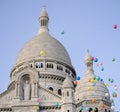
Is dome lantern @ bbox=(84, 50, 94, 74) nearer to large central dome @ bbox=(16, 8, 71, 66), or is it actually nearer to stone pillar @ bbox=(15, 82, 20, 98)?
large central dome @ bbox=(16, 8, 71, 66)

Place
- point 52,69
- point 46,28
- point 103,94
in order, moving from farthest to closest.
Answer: point 46,28 < point 52,69 < point 103,94

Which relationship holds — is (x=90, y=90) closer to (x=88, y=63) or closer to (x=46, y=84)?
(x=88, y=63)

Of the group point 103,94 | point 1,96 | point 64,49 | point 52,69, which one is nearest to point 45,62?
point 52,69

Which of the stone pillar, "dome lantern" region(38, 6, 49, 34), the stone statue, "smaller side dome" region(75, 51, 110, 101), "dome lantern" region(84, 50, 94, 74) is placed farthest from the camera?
"dome lantern" region(38, 6, 49, 34)

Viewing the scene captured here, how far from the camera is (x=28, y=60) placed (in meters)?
61.8

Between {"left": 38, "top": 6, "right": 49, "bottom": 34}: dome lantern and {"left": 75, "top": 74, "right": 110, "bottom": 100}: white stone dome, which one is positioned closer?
{"left": 75, "top": 74, "right": 110, "bottom": 100}: white stone dome

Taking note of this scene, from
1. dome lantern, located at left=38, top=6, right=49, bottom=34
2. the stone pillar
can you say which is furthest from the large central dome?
the stone pillar

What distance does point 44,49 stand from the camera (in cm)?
6322

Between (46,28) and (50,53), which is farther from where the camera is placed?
(46,28)

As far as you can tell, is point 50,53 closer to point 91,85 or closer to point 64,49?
point 64,49

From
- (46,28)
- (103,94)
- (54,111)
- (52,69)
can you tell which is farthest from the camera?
(46,28)

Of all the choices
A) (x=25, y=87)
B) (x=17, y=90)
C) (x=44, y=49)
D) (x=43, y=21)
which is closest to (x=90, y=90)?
(x=25, y=87)

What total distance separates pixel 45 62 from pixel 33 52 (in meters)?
3.30

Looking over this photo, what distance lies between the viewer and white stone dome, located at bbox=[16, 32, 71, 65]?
6231 centimetres
